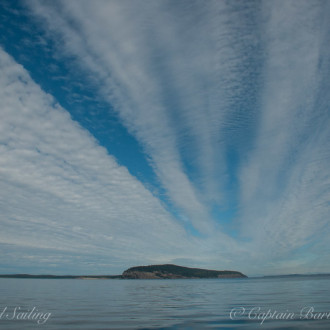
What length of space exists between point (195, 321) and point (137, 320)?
467 centimetres

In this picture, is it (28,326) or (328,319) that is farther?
(328,319)

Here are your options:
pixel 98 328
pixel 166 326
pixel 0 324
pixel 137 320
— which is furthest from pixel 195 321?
pixel 0 324

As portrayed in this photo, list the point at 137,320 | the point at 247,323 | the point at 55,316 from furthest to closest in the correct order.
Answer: the point at 55,316 → the point at 137,320 → the point at 247,323

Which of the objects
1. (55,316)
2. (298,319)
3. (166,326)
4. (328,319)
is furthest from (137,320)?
(328,319)

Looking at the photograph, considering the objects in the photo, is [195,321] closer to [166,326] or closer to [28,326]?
[166,326]

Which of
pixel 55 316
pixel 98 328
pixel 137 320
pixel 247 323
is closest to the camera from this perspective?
pixel 98 328

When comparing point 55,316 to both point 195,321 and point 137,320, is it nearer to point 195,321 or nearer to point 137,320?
point 137,320

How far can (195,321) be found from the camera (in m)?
20.3

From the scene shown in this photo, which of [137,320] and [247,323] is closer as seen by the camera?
[247,323]

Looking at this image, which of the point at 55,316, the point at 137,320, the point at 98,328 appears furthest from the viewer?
the point at 55,316

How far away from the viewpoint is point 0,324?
18.5 metres

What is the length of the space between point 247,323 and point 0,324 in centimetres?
1815

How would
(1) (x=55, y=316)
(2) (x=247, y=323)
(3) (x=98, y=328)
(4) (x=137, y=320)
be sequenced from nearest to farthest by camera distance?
(3) (x=98, y=328)
(2) (x=247, y=323)
(4) (x=137, y=320)
(1) (x=55, y=316)

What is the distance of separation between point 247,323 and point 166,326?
6246 millimetres
